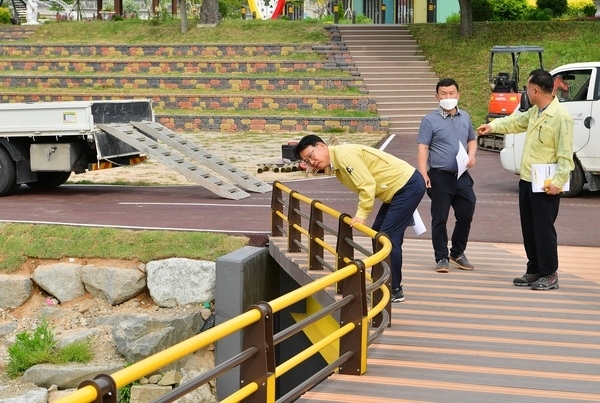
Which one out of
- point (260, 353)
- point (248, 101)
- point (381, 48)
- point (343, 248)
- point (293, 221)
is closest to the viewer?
point (260, 353)

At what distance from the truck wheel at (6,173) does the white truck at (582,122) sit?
7.87 metres

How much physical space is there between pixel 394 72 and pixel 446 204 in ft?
77.3

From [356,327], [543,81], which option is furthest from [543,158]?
[356,327]

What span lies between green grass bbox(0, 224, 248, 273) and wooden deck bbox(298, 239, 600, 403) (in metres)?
2.87

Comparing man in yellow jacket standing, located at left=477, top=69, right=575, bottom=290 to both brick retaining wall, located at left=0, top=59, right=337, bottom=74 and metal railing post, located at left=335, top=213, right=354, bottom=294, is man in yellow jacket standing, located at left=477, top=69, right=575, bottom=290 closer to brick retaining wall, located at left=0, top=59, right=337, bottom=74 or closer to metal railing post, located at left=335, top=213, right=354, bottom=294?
metal railing post, located at left=335, top=213, right=354, bottom=294

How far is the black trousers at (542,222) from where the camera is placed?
29.7ft

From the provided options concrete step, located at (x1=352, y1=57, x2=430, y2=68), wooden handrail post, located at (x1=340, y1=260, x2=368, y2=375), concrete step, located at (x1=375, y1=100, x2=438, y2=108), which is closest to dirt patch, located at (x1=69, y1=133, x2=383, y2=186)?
concrete step, located at (x1=375, y1=100, x2=438, y2=108)

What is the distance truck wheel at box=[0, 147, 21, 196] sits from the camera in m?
17.3

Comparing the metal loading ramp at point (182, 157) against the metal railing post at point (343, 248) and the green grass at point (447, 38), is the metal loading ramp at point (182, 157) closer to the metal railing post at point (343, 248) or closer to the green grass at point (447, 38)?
the metal railing post at point (343, 248)

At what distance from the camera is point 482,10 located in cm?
3878

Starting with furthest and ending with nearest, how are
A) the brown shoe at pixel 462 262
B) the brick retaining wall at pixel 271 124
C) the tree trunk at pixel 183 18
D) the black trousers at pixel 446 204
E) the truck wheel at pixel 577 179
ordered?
the tree trunk at pixel 183 18
the brick retaining wall at pixel 271 124
the truck wheel at pixel 577 179
the brown shoe at pixel 462 262
the black trousers at pixel 446 204

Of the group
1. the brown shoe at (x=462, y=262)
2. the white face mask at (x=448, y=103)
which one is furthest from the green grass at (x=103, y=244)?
the white face mask at (x=448, y=103)

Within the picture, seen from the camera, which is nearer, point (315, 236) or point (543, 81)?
point (543, 81)

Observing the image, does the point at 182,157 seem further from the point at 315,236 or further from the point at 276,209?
the point at 315,236
